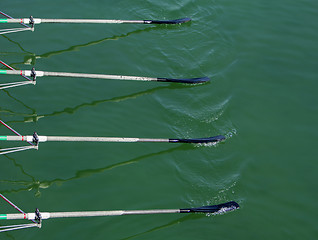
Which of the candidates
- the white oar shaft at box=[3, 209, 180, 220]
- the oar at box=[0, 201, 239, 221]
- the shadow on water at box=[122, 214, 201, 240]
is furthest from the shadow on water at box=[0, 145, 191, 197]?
the shadow on water at box=[122, 214, 201, 240]

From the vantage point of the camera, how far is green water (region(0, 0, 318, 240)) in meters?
11.5

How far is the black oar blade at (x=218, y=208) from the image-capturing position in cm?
1130

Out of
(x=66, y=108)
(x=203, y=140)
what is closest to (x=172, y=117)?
(x=203, y=140)

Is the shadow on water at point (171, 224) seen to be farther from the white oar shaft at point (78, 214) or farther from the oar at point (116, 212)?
the white oar shaft at point (78, 214)

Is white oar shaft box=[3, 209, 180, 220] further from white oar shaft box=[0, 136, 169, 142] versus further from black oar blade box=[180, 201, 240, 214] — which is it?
white oar shaft box=[0, 136, 169, 142]

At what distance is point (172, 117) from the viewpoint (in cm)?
1376

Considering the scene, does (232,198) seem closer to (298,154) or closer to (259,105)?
(298,154)

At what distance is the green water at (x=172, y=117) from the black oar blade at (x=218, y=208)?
17 centimetres

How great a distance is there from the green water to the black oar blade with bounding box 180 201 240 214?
6.7 inches

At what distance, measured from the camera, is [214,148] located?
13.1 m

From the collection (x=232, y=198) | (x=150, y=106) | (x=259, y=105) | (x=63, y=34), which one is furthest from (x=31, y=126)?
(x=259, y=105)

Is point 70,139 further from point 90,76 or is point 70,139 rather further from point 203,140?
point 203,140

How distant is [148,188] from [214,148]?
233cm

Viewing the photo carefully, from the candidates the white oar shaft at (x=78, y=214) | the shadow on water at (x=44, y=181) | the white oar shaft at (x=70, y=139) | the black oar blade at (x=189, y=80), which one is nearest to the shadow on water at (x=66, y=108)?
the black oar blade at (x=189, y=80)
